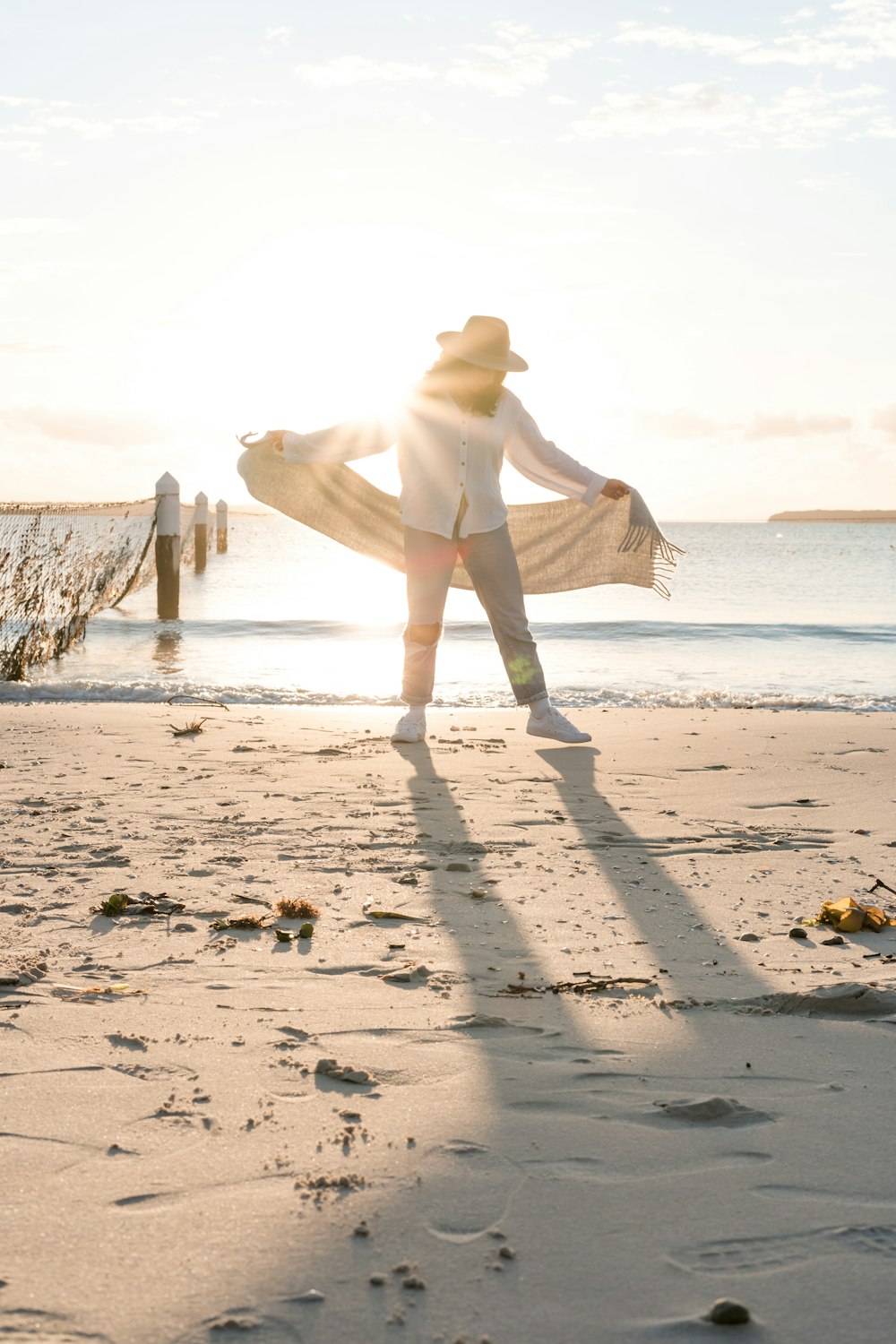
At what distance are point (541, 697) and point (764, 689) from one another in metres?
6.12

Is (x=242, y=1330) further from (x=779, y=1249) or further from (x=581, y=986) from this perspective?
(x=581, y=986)

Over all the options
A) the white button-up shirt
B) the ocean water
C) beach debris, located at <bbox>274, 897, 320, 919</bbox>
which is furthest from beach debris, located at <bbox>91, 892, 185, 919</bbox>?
the ocean water

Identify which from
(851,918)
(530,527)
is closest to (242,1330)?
(851,918)

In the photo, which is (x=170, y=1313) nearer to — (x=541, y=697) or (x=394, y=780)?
(x=394, y=780)

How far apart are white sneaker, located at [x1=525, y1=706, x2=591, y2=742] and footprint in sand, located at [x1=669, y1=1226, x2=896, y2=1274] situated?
5.08 m

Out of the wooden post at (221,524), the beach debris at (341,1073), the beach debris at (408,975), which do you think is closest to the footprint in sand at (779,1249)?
the beach debris at (341,1073)

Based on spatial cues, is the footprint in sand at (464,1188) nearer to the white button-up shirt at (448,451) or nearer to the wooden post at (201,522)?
the white button-up shirt at (448,451)

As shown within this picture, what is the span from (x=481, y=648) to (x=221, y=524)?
24.6 m

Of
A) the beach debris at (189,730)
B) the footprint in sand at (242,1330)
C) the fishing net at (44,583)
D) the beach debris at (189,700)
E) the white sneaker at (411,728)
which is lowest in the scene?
the footprint in sand at (242,1330)

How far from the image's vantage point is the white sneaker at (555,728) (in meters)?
6.90

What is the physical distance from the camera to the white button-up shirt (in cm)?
664

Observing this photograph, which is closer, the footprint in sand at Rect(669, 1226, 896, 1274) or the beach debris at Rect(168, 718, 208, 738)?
the footprint in sand at Rect(669, 1226, 896, 1274)

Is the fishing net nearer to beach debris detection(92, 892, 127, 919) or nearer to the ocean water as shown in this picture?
the ocean water

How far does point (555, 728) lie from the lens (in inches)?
272
